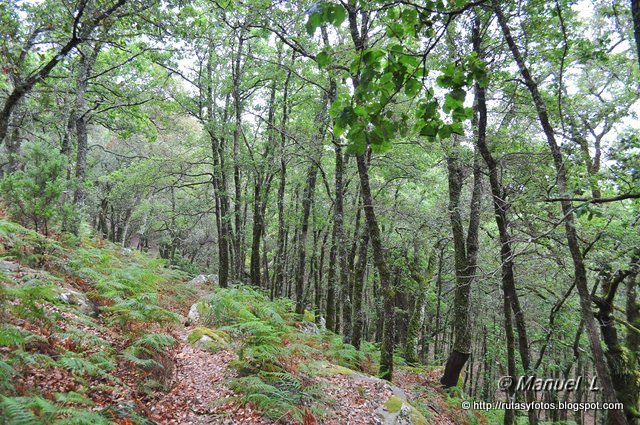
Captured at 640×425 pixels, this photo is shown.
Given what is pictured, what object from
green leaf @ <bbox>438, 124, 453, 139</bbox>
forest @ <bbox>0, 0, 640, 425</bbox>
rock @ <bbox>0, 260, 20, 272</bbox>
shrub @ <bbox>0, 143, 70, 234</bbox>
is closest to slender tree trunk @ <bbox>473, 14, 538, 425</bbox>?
forest @ <bbox>0, 0, 640, 425</bbox>

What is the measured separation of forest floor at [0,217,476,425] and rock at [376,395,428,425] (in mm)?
18

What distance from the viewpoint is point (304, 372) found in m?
5.98

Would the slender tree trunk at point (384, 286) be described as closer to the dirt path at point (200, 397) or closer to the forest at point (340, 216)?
the forest at point (340, 216)

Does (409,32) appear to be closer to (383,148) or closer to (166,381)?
(383,148)

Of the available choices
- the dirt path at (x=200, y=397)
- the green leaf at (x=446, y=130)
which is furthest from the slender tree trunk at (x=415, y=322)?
the green leaf at (x=446, y=130)

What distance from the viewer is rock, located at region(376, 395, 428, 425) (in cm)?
559

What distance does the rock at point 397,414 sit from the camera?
5.59 m

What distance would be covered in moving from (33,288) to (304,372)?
4317 millimetres

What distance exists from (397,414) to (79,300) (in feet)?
19.7

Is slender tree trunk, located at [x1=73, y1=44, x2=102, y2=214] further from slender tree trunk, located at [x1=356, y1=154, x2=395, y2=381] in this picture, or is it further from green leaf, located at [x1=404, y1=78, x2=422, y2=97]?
green leaf, located at [x1=404, y1=78, x2=422, y2=97]

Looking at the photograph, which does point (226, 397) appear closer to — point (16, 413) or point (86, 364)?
point (86, 364)

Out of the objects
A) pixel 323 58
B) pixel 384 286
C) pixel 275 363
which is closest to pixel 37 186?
pixel 275 363

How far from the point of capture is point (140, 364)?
5051 mm

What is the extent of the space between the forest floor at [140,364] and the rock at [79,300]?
3 cm
